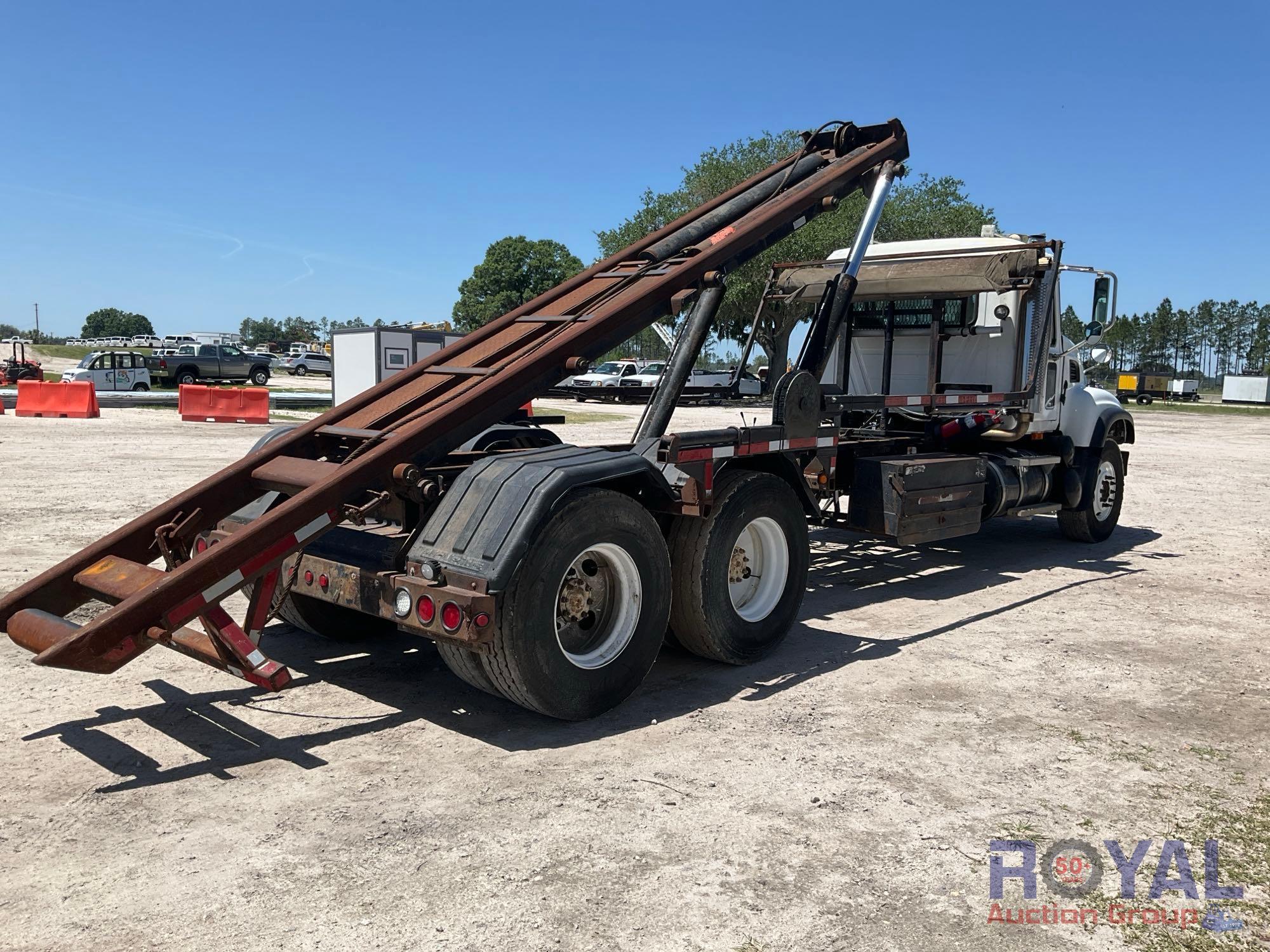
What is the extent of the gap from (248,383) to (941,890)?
141 feet

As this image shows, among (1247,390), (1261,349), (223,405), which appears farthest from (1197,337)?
(223,405)

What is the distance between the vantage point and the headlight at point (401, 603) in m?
4.85

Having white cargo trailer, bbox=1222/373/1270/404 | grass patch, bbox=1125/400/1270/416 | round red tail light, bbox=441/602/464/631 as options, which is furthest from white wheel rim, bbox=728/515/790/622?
white cargo trailer, bbox=1222/373/1270/404

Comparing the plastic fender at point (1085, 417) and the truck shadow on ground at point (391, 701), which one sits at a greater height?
the plastic fender at point (1085, 417)

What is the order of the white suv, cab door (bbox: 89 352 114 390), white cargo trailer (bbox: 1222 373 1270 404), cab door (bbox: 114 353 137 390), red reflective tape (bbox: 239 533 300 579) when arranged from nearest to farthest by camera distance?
red reflective tape (bbox: 239 533 300 579) → cab door (bbox: 89 352 114 390) → cab door (bbox: 114 353 137 390) → white cargo trailer (bbox: 1222 373 1270 404) → the white suv

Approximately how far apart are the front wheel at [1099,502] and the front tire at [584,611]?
280 inches

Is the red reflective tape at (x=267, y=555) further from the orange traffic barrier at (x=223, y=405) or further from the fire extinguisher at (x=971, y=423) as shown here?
the orange traffic barrier at (x=223, y=405)

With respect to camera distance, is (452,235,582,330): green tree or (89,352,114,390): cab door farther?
(452,235,582,330): green tree

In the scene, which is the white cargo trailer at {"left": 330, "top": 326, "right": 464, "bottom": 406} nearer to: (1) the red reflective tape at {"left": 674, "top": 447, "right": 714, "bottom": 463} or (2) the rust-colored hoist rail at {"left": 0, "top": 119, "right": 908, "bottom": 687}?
(2) the rust-colored hoist rail at {"left": 0, "top": 119, "right": 908, "bottom": 687}

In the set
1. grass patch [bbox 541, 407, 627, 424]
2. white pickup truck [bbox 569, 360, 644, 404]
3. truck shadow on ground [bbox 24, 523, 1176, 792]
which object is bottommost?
truck shadow on ground [bbox 24, 523, 1176, 792]

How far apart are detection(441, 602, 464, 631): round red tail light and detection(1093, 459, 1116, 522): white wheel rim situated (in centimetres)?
864

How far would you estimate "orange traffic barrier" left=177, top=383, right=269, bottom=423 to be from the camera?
25969mm

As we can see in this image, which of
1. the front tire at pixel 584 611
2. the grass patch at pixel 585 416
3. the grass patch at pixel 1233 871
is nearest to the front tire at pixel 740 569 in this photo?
the front tire at pixel 584 611

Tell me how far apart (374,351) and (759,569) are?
1460 centimetres
